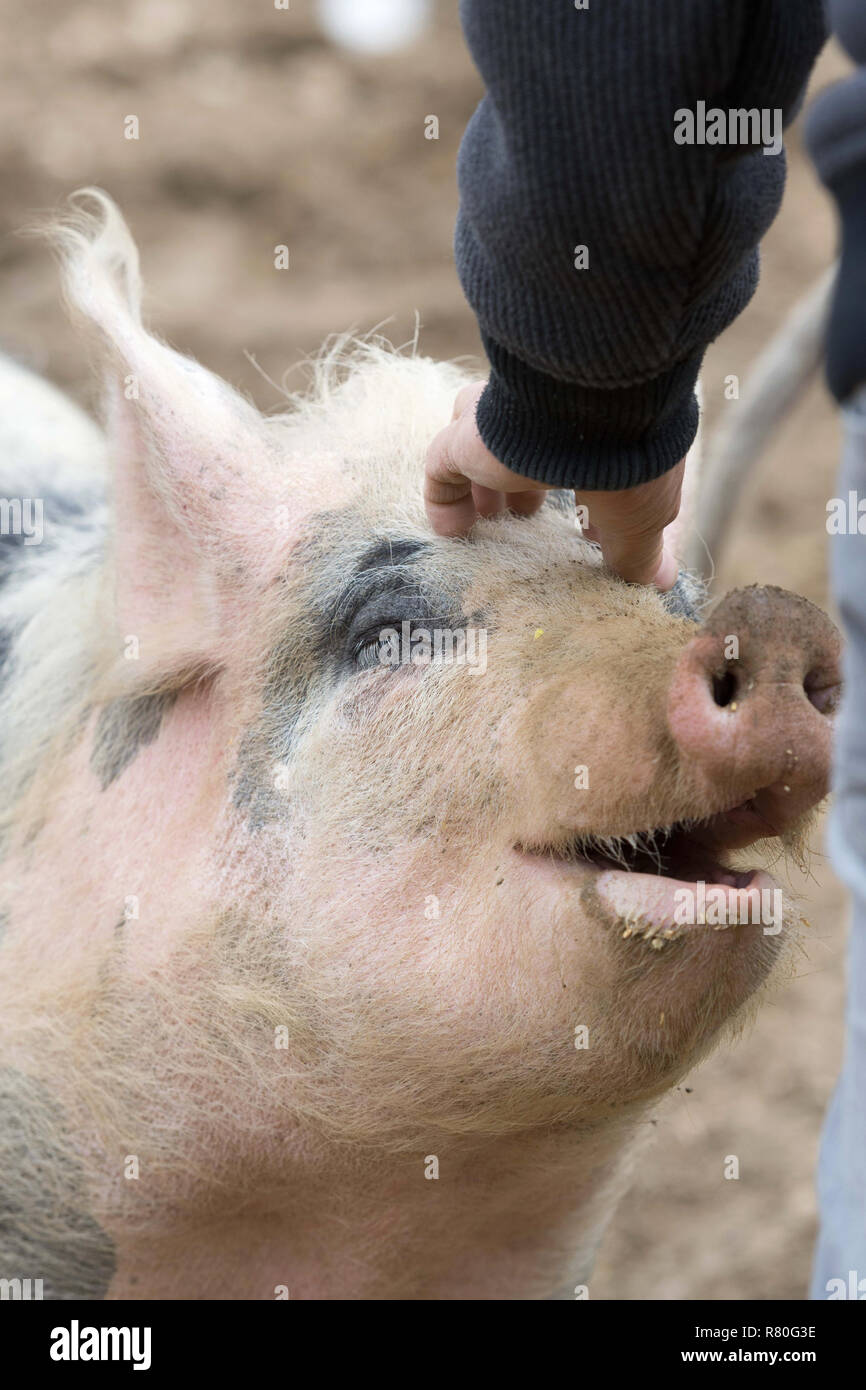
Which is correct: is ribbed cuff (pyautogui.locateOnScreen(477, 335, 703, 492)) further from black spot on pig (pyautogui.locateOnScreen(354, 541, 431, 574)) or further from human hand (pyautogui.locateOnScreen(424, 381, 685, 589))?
black spot on pig (pyautogui.locateOnScreen(354, 541, 431, 574))

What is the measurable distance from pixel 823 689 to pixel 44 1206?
166cm

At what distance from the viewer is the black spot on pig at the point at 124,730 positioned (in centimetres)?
265

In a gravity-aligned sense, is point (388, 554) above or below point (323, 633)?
above

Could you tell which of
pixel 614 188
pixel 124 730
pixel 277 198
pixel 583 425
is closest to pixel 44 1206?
pixel 124 730

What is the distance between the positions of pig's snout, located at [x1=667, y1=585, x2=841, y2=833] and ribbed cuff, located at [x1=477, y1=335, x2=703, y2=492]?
0.22 m

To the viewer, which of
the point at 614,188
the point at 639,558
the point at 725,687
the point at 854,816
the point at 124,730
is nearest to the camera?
the point at 854,816

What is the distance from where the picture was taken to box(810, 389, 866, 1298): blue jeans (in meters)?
1.26

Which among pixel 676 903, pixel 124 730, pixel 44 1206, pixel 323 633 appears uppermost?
pixel 323 633

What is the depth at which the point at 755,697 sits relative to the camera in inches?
70.3

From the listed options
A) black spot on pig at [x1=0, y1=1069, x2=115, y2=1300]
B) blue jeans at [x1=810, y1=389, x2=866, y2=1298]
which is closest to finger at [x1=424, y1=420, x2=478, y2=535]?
blue jeans at [x1=810, y1=389, x2=866, y2=1298]

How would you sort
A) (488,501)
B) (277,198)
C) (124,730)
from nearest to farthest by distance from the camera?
(488,501)
(124,730)
(277,198)

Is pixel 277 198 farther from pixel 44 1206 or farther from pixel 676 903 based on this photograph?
pixel 676 903

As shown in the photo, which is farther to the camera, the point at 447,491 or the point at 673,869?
the point at 447,491

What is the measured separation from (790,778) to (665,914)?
0.25 m
